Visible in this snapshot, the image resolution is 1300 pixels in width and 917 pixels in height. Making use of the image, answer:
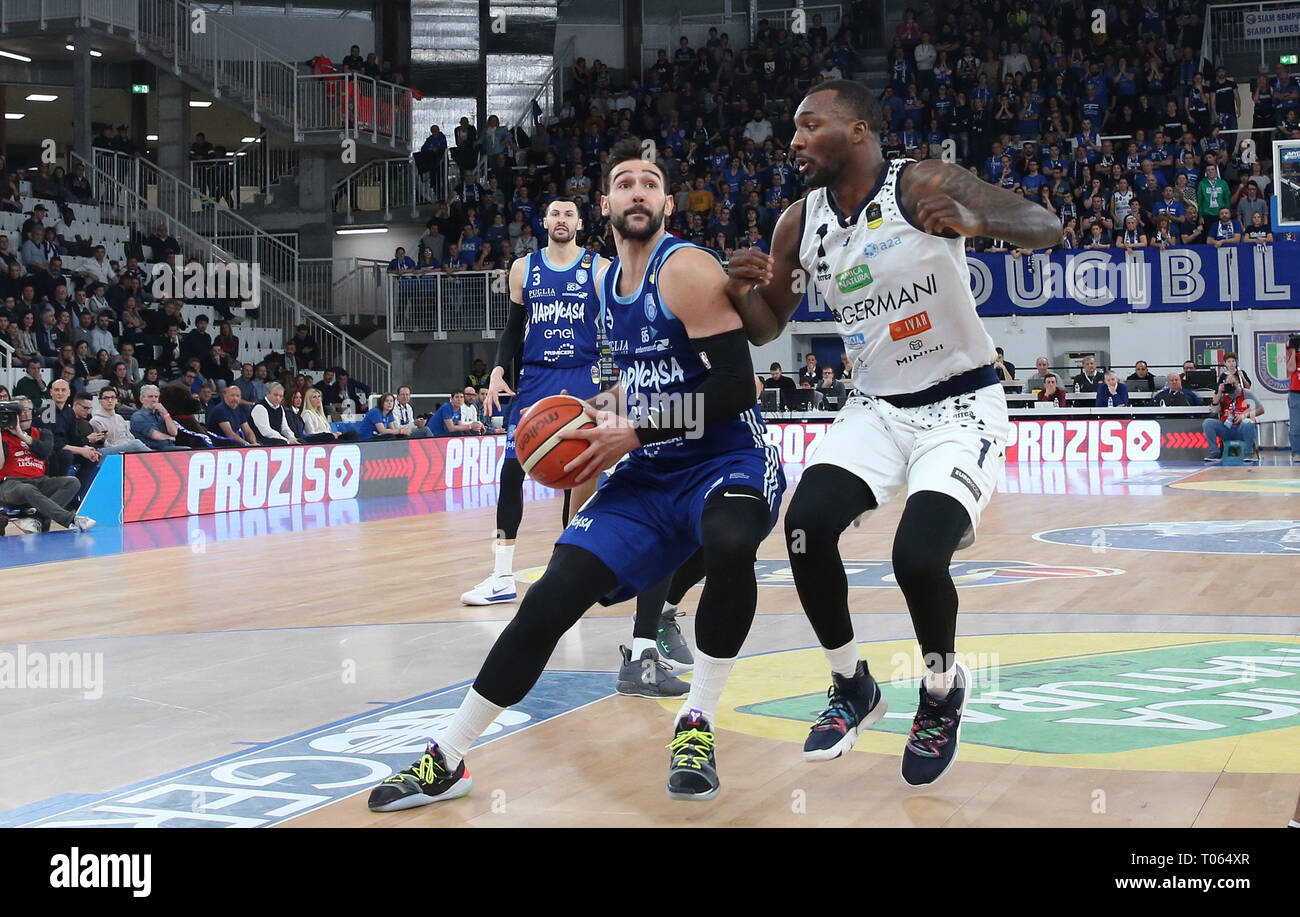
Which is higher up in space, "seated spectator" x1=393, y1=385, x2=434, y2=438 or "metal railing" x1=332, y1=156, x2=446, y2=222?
"metal railing" x1=332, y1=156, x2=446, y2=222

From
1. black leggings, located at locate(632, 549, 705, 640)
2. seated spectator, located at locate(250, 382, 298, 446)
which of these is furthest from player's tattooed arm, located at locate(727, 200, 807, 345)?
seated spectator, located at locate(250, 382, 298, 446)

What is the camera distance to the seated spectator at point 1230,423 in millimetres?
21141

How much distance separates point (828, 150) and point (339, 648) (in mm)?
3560

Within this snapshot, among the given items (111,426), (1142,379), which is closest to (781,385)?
(1142,379)

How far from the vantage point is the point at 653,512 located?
418 cm

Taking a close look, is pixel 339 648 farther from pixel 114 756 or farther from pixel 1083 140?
pixel 1083 140

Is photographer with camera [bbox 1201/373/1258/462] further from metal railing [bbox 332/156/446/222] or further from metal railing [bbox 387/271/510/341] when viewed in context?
metal railing [bbox 332/156/446/222]

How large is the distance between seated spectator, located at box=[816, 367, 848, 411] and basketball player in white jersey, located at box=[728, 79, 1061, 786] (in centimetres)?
1873

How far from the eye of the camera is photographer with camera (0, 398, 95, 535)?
496 inches

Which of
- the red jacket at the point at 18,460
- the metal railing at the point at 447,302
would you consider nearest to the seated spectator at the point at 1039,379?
the metal railing at the point at 447,302

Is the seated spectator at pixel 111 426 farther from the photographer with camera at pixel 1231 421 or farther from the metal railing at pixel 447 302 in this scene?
the photographer with camera at pixel 1231 421

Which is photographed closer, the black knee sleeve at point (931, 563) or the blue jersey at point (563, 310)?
the black knee sleeve at point (931, 563)

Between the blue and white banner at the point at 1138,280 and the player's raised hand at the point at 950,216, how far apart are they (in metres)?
19.7
